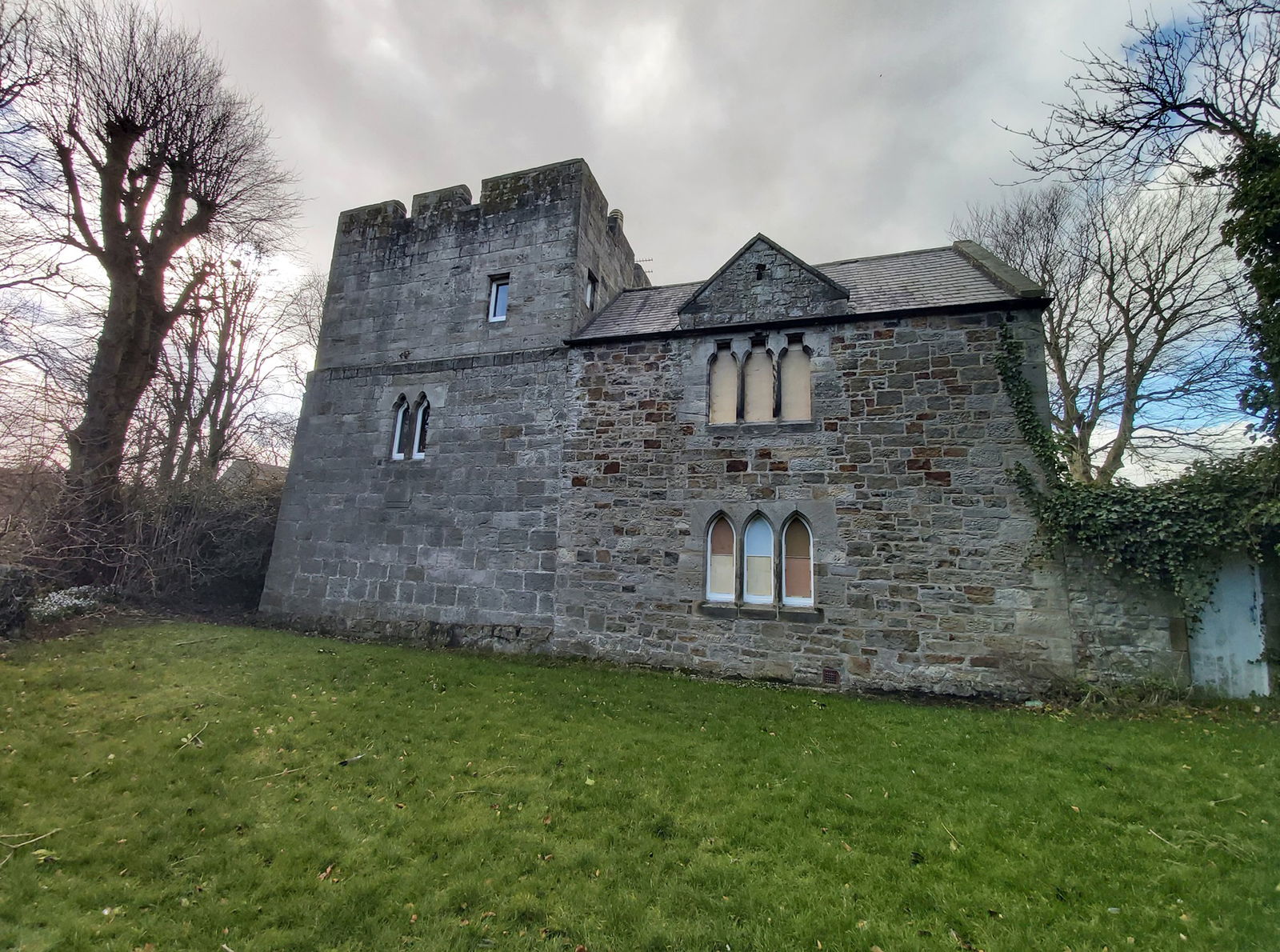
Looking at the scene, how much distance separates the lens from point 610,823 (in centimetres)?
446

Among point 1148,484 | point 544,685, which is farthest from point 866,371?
point 544,685

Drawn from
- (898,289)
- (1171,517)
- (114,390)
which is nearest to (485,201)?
(898,289)

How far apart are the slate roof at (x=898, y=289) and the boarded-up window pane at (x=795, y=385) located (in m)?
1.19

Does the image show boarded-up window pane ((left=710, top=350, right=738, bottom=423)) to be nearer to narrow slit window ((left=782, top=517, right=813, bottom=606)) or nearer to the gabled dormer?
the gabled dormer

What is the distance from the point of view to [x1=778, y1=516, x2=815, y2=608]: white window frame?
9000mm

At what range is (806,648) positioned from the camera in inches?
347

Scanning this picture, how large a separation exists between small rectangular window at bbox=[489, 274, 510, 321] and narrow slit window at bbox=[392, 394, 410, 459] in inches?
109

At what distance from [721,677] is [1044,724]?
4.34 metres

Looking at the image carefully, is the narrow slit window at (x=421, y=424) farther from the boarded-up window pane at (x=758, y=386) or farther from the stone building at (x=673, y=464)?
the boarded-up window pane at (x=758, y=386)

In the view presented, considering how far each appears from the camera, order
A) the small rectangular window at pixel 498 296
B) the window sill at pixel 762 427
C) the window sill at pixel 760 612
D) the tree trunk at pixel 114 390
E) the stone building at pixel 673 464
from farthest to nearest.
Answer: the small rectangular window at pixel 498 296, the tree trunk at pixel 114 390, the window sill at pixel 762 427, the window sill at pixel 760 612, the stone building at pixel 673 464

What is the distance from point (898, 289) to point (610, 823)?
9.76 metres

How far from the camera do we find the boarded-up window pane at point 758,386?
982cm

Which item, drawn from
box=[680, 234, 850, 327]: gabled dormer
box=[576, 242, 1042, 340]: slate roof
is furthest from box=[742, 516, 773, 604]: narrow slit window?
box=[576, 242, 1042, 340]: slate roof

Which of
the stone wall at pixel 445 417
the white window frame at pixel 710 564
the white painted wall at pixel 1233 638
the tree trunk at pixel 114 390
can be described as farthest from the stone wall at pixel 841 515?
the tree trunk at pixel 114 390
